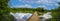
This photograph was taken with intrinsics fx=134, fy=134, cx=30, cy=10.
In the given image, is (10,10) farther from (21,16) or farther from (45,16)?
(45,16)

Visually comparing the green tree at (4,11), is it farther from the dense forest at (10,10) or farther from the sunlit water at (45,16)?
the sunlit water at (45,16)

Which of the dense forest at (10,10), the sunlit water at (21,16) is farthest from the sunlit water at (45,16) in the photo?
the sunlit water at (21,16)

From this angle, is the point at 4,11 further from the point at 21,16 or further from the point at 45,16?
the point at 45,16

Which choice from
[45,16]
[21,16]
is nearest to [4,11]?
[21,16]

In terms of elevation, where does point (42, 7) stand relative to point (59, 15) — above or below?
above

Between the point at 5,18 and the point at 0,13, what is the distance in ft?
0.33

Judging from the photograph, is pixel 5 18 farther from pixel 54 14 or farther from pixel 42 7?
pixel 54 14

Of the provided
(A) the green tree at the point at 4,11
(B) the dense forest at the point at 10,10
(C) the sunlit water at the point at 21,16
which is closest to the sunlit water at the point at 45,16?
(B) the dense forest at the point at 10,10

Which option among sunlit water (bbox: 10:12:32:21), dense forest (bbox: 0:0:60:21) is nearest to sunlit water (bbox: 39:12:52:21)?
dense forest (bbox: 0:0:60:21)

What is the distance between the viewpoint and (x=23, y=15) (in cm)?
189

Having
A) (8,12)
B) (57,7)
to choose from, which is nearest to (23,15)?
(8,12)

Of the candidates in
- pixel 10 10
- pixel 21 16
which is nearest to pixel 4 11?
pixel 10 10

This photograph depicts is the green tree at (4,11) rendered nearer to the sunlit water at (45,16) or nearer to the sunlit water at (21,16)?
the sunlit water at (21,16)

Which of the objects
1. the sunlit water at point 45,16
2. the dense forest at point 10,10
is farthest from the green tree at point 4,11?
the sunlit water at point 45,16
